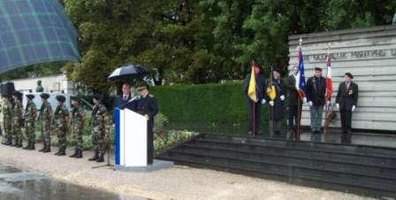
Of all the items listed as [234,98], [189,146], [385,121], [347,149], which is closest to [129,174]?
[189,146]

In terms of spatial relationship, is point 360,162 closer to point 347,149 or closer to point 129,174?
point 347,149

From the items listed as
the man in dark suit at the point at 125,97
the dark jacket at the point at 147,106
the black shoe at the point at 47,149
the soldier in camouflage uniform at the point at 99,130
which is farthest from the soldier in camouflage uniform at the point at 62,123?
the dark jacket at the point at 147,106

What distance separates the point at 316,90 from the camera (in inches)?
672

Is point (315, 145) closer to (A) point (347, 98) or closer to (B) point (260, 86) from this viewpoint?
(B) point (260, 86)

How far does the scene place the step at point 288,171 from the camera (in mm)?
11867

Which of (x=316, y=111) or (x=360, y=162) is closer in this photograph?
(x=360, y=162)

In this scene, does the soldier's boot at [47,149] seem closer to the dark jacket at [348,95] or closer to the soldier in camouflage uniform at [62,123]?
the soldier in camouflage uniform at [62,123]

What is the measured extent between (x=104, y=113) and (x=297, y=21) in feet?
31.9

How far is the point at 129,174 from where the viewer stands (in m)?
14.8

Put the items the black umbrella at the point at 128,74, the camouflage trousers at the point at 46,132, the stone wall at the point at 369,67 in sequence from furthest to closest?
the camouflage trousers at the point at 46,132, the stone wall at the point at 369,67, the black umbrella at the point at 128,74

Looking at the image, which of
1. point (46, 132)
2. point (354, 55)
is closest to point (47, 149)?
point (46, 132)

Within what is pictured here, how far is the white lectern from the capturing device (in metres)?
15.1

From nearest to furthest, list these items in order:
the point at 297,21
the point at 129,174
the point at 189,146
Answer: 1. the point at 129,174
2. the point at 189,146
3. the point at 297,21

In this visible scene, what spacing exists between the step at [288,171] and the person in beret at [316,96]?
3.36 metres
